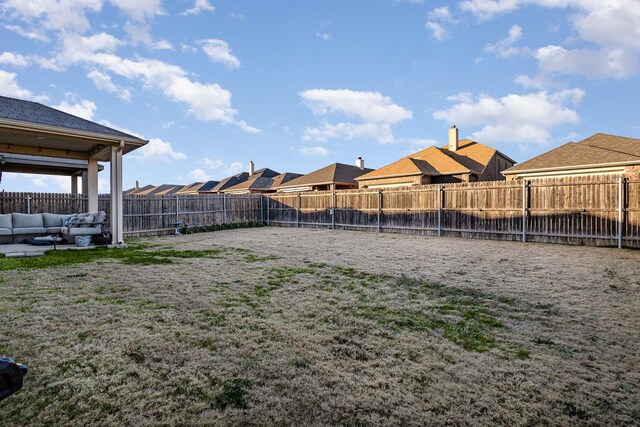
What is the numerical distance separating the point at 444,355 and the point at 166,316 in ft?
9.40

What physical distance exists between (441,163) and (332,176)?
26.3 feet

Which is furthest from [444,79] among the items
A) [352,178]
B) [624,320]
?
[352,178]

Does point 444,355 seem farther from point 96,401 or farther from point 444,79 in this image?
point 444,79

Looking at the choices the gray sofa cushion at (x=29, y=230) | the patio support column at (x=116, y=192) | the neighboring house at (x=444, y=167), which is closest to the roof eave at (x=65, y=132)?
the patio support column at (x=116, y=192)

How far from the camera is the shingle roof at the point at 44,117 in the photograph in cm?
872

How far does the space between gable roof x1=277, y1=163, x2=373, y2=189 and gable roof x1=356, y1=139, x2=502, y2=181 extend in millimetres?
3091

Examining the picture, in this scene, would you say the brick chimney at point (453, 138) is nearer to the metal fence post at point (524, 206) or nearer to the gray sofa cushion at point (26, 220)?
the metal fence post at point (524, 206)

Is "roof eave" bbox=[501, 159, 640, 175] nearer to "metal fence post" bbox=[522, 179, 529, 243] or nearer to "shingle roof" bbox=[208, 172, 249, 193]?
"metal fence post" bbox=[522, 179, 529, 243]

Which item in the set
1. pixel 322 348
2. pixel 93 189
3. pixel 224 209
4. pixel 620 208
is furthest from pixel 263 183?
pixel 322 348

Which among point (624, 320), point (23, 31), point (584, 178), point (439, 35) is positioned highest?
point (439, 35)

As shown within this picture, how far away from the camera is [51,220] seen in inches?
456

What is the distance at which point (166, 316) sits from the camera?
368cm

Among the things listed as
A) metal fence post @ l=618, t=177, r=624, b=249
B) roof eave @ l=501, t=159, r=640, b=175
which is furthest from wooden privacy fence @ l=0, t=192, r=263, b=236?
metal fence post @ l=618, t=177, r=624, b=249

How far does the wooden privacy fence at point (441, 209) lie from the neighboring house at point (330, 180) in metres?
6.86
